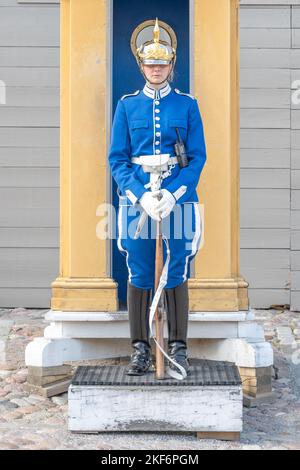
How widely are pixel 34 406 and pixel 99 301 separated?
0.57 metres

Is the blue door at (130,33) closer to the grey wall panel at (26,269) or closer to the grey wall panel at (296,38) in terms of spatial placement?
the grey wall panel at (26,269)

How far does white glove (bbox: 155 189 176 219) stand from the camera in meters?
3.19

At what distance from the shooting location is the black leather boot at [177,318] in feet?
11.1

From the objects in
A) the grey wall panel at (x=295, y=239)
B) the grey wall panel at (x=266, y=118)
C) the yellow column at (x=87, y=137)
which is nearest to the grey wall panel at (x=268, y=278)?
the grey wall panel at (x=295, y=239)

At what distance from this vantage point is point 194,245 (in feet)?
11.2

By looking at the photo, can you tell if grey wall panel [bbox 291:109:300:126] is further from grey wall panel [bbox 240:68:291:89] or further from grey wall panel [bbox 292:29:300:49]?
grey wall panel [bbox 292:29:300:49]

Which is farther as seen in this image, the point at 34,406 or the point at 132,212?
the point at 34,406

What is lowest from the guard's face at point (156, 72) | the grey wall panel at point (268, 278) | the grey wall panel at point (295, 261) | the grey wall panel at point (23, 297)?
the grey wall panel at point (23, 297)

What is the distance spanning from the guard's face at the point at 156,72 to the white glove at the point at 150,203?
0.51m

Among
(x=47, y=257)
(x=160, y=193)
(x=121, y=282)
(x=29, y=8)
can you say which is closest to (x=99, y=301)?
(x=121, y=282)

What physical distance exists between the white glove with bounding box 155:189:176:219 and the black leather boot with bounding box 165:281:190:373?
1.18 ft

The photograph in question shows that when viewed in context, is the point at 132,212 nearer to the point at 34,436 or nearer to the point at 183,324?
the point at 183,324

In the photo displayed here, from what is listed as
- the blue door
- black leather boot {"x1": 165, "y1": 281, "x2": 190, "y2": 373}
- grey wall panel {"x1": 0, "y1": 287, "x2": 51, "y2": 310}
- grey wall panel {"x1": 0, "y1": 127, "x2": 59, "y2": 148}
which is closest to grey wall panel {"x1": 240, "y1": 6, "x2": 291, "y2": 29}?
grey wall panel {"x1": 0, "y1": 127, "x2": 59, "y2": 148}

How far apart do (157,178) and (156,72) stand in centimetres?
46
